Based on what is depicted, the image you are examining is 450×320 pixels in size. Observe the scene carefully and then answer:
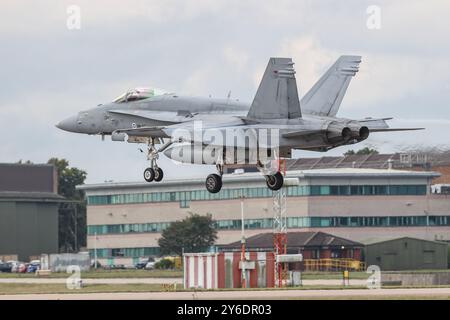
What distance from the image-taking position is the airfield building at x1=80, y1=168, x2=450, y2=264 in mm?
108938

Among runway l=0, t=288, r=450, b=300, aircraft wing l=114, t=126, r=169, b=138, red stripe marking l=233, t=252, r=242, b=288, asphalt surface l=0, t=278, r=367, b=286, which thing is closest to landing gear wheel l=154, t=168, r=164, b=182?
aircraft wing l=114, t=126, r=169, b=138

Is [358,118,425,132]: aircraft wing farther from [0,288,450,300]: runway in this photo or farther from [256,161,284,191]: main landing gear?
[0,288,450,300]: runway

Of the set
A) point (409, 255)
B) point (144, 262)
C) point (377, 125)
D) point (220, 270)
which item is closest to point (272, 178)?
point (377, 125)

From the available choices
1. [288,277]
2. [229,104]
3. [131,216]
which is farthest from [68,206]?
[229,104]

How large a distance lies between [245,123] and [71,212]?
10213 cm

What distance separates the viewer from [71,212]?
152 m

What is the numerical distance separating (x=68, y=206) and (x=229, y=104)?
99.8m

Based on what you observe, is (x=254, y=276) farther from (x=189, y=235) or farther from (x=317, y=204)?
(x=189, y=235)

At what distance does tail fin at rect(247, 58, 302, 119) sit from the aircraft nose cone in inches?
350

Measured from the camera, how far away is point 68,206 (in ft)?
496

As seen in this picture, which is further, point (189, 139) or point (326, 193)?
point (326, 193)

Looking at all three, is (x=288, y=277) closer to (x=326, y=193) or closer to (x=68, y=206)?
(x=326, y=193)

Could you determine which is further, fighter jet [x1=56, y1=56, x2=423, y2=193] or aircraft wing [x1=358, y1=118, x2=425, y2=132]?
aircraft wing [x1=358, y1=118, x2=425, y2=132]

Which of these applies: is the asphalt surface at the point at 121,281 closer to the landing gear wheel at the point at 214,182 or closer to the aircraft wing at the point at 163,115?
the aircraft wing at the point at 163,115
